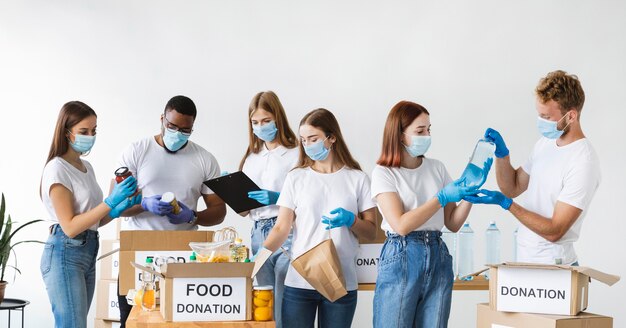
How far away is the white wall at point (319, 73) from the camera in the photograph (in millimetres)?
4551

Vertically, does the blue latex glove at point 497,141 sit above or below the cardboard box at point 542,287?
above

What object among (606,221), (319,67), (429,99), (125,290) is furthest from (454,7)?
(125,290)

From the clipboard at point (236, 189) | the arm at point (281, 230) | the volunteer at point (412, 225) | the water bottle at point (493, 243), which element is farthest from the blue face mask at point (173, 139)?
the water bottle at point (493, 243)

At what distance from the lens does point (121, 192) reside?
292 centimetres

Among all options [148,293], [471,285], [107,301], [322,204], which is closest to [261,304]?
[148,293]

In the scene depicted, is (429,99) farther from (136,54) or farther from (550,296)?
(550,296)

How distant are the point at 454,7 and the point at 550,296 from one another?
8.81 ft

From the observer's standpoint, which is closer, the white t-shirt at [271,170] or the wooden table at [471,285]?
the white t-shirt at [271,170]

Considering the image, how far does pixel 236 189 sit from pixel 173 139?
337 millimetres

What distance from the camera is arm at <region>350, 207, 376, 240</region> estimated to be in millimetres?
2867

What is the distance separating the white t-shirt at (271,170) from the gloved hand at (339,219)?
531 millimetres

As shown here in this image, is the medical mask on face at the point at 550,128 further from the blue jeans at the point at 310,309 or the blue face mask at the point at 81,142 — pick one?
the blue face mask at the point at 81,142

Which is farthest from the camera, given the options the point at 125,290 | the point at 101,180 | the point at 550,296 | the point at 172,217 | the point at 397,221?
the point at 101,180

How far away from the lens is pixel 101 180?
459cm
